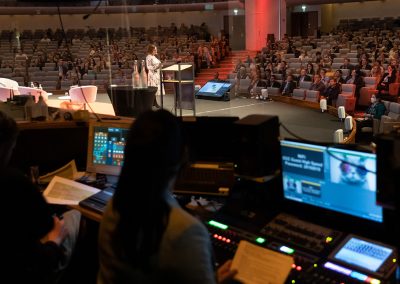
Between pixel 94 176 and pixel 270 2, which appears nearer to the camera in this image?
pixel 94 176

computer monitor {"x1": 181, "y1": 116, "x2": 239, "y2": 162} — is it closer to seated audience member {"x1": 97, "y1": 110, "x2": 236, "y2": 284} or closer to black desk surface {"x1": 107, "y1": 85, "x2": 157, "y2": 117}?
seated audience member {"x1": 97, "y1": 110, "x2": 236, "y2": 284}

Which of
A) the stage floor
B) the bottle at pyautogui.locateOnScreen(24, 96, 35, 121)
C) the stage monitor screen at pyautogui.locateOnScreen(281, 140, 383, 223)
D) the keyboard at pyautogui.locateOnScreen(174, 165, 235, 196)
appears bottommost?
the stage floor

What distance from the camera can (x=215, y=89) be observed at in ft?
35.4

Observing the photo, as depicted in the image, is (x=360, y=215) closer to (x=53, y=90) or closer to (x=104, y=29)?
A: (x=53, y=90)

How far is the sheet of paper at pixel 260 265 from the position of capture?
1.74 m

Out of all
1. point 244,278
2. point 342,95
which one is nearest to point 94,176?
point 244,278

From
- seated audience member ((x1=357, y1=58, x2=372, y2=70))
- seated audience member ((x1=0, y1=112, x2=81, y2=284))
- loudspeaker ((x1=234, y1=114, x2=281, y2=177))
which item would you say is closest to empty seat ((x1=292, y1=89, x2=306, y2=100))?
seated audience member ((x1=357, y1=58, x2=372, y2=70))

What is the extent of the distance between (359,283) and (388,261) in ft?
0.49

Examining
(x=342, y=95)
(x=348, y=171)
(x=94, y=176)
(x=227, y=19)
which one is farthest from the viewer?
(x=227, y=19)

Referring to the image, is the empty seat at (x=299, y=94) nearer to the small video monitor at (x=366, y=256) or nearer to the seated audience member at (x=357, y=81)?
the seated audience member at (x=357, y=81)

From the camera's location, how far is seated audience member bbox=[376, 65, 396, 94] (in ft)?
30.7

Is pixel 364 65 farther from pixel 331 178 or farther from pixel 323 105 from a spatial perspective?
pixel 331 178

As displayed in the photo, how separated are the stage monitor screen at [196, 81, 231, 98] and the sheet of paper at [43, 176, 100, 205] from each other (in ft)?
25.6

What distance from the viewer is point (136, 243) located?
1.35 meters
